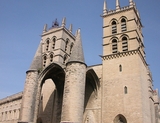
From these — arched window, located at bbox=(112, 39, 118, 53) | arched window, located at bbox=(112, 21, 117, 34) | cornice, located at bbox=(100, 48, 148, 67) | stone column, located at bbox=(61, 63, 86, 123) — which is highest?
arched window, located at bbox=(112, 21, 117, 34)

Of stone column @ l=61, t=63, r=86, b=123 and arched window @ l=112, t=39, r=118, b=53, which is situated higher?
arched window @ l=112, t=39, r=118, b=53

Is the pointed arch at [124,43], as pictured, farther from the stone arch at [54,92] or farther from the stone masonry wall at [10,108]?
the stone masonry wall at [10,108]

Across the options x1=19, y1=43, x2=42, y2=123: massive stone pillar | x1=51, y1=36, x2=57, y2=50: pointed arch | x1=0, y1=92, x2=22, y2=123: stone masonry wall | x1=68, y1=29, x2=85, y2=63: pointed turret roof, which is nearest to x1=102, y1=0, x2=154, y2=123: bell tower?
x1=68, y1=29, x2=85, y2=63: pointed turret roof

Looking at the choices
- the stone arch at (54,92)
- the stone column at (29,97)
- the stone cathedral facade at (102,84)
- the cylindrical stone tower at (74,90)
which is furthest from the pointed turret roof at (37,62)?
the cylindrical stone tower at (74,90)

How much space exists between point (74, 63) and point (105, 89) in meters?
4.87

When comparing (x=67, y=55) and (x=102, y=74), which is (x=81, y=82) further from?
(x=67, y=55)

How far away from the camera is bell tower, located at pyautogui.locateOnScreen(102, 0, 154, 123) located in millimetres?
19531

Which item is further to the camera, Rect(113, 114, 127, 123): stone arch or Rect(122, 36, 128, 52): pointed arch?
Rect(122, 36, 128, 52): pointed arch

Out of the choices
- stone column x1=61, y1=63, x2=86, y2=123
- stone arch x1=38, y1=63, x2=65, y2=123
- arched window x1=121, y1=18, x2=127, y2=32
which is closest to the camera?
stone column x1=61, y1=63, x2=86, y2=123

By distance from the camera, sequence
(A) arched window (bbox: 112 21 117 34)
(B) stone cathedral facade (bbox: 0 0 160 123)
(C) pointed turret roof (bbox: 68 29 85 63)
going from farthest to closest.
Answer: (A) arched window (bbox: 112 21 117 34) → (C) pointed turret roof (bbox: 68 29 85 63) → (B) stone cathedral facade (bbox: 0 0 160 123)

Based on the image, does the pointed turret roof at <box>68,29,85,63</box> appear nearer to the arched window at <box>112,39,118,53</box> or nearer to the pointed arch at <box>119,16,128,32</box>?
the arched window at <box>112,39,118,53</box>

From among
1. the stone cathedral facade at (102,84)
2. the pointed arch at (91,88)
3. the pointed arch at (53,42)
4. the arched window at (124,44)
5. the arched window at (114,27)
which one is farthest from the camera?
the pointed arch at (53,42)

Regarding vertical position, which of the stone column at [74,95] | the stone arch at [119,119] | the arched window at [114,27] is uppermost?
the arched window at [114,27]

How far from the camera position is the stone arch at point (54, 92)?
20794mm
